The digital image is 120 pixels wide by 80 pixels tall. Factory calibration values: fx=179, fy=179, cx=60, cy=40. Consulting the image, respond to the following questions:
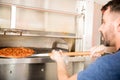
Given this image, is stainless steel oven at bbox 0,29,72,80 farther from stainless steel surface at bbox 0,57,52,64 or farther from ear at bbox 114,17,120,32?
ear at bbox 114,17,120,32

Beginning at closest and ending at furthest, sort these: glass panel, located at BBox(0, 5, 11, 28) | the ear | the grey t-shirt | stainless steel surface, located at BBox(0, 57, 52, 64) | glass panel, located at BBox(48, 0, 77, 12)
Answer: the grey t-shirt → the ear → stainless steel surface, located at BBox(0, 57, 52, 64) → glass panel, located at BBox(0, 5, 11, 28) → glass panel, located at BBox(48, 0, 77, 12)

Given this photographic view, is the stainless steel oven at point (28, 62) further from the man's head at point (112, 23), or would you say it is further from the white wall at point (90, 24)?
the man's head at point (112, 23)

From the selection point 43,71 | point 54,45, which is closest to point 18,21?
point 54,45

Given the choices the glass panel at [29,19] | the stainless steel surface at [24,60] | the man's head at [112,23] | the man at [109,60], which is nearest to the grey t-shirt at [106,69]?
the man at [109,60]

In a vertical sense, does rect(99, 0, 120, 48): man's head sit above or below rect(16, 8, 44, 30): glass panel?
below

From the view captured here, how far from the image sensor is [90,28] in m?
1.95

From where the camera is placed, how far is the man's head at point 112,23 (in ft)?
2.95

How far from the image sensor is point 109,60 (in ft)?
2.61

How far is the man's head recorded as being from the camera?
35.4 inches

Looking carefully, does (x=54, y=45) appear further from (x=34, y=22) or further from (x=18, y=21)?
(x=18, y=21)

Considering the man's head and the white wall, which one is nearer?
the man's head

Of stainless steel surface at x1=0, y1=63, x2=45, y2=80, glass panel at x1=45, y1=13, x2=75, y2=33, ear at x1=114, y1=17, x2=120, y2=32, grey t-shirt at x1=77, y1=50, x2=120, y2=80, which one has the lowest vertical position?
stainless steel surface at x1=0, y1=63, x2=45, y2=80

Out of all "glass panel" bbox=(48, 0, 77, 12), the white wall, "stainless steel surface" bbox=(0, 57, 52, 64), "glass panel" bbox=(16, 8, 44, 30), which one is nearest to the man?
"stainless steel surface" bbox=(0, 57, 52, 64)

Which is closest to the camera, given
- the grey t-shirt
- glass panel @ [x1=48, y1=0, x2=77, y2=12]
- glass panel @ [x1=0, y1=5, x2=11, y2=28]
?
the grey t-shirt
